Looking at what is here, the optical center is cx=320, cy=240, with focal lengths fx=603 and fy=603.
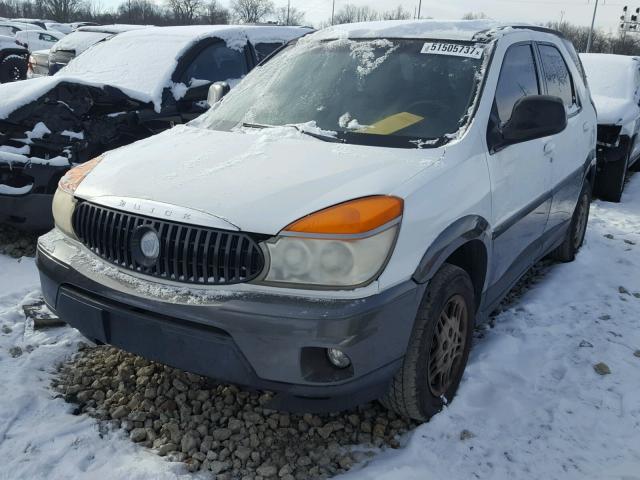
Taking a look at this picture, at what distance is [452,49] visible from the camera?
3221 mm

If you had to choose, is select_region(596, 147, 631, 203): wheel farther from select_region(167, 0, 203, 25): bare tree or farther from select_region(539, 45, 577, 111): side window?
select_region(167, 0, 203, 25): bare tree

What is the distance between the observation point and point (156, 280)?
2299 mm

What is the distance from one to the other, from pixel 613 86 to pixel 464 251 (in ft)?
21.3

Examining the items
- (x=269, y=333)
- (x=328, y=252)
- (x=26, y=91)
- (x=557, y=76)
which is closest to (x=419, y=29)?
(x=557, y=76)

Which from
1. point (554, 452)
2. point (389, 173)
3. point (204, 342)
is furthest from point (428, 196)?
point (554, 452)

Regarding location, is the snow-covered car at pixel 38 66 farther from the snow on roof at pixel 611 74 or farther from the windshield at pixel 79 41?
the snow on roof at pixel 611 74

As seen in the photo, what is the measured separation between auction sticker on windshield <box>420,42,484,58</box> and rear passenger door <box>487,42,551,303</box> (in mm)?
168

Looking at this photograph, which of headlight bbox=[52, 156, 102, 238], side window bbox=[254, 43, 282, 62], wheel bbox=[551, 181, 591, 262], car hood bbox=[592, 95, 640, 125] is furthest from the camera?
car hood bbox=[592, 95, 640, 125]

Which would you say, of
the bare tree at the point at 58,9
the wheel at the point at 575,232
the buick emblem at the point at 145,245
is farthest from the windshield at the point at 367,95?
the bare tree at the point at 58,9

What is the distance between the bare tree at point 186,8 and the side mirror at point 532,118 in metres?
73.0

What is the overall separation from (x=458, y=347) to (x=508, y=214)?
752 mm

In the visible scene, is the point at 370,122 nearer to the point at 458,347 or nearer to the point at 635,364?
the point at 458,347

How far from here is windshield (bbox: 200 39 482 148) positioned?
9.52 ft

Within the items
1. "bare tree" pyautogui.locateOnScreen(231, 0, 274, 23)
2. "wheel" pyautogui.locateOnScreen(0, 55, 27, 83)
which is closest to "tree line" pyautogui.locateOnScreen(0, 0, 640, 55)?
"bare tree" pyautogui.locateOnScreen(231, 0, 274, 23)
